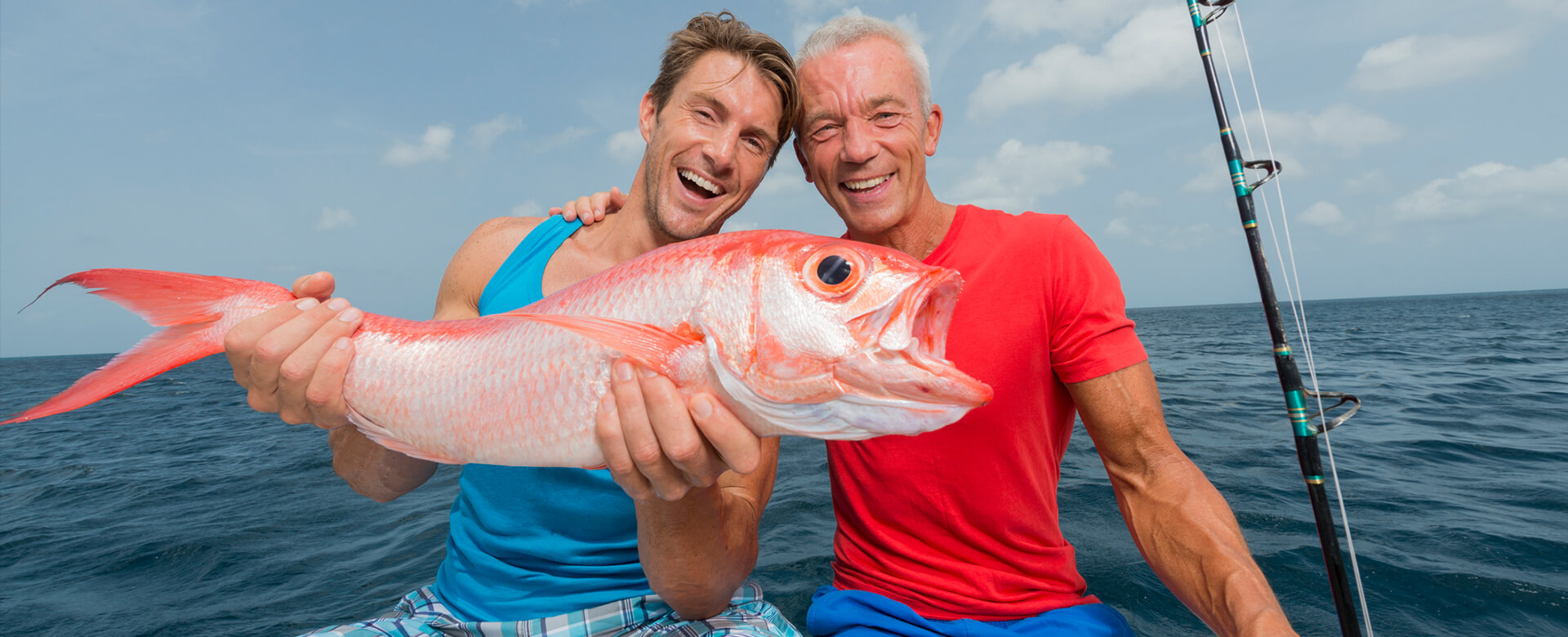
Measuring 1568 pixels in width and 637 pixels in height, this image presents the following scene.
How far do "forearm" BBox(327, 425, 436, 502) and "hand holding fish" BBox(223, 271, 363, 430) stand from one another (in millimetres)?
616

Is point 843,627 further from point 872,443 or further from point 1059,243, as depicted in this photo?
point 1059,243

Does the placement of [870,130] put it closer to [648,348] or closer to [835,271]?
[835,271]

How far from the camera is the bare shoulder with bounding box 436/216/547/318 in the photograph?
2.60 metres

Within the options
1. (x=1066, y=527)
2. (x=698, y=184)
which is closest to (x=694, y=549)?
(x=698, y=184)

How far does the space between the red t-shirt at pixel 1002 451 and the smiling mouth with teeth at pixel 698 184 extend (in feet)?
3.34

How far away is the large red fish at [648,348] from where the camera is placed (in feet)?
4.36

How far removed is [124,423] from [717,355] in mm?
24727

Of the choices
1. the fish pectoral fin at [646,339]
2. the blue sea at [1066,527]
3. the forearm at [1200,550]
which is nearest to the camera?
the fish pectoral fin at [646,339]

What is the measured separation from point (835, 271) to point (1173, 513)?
5.20 feet

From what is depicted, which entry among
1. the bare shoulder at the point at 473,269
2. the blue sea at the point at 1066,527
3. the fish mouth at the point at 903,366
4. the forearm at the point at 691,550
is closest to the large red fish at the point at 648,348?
the fish mouth at the point at 903,366

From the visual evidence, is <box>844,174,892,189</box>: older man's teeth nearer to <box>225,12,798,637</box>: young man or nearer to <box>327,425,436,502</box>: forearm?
<box>225,12,798,637</box>: young man

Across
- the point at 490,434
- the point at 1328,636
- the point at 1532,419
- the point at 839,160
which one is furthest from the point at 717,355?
the point at 1532,419

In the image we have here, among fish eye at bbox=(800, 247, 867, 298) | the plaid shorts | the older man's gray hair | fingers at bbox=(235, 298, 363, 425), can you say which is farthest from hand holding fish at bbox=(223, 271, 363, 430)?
the older man's gray hair

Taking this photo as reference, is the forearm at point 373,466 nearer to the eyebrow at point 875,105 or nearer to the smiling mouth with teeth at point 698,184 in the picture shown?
the smiling mouth with teeth at point 698,184
